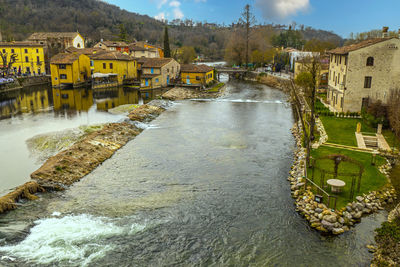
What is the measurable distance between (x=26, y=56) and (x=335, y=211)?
229 feet

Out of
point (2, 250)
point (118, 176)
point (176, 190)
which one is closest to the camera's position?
point (2, 250)

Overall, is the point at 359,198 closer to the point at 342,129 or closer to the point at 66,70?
the point at 342,129

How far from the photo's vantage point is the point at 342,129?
25625mm

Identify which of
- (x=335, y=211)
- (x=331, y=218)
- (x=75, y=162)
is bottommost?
(x=331, y=218)

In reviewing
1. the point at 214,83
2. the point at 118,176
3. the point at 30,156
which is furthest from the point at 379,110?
the point at 214,83

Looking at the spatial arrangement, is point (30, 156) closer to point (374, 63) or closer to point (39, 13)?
point (374, 63)

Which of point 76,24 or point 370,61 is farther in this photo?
point 76,24

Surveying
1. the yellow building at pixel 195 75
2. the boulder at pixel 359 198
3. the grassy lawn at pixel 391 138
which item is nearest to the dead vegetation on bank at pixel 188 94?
the yellow building at pixel 195 75

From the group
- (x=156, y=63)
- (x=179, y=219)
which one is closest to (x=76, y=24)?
(x=156, y=63)

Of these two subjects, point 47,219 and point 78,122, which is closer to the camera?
point 47,219

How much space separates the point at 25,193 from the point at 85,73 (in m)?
48.2

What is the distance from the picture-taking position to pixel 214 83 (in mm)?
61469

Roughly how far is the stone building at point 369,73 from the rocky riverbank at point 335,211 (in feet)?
53.2

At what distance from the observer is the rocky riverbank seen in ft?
44.7
